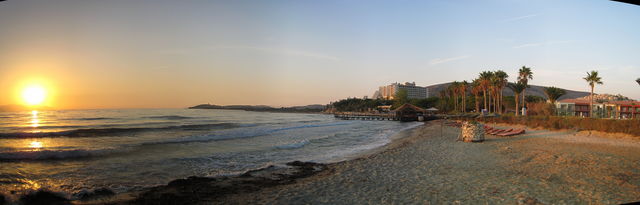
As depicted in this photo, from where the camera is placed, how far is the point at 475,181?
7133 millimetres

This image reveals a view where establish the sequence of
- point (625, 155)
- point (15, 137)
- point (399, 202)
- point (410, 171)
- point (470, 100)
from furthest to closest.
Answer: point (470, 100), point (15, 137), point (625, 155), point (410, 171), point (399, 202)

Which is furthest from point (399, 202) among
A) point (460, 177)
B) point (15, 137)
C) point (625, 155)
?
point (15, 137)

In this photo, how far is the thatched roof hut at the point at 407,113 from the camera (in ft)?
171

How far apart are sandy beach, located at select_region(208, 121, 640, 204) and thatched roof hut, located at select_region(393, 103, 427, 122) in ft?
137

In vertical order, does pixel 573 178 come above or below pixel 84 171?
above

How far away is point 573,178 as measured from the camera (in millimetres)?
7141

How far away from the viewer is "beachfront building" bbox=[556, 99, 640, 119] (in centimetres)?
2650

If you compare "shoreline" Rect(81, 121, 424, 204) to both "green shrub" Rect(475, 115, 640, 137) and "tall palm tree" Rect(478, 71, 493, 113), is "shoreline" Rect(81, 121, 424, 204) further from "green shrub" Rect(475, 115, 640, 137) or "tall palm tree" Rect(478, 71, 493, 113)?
"tall palm tree" Rect(478, 71, 493, 113)

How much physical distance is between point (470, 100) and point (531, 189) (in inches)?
2451

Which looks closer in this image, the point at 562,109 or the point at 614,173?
the point at 614,173

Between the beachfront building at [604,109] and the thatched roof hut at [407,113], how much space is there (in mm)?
19775

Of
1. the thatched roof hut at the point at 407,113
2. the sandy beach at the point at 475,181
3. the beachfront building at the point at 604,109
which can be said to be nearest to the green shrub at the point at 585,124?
the sandy beach at the point at 475,181

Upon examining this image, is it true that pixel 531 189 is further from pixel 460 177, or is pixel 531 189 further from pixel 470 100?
pixel 470 100

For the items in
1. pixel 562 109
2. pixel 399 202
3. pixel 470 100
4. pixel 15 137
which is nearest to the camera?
pixel 399 202
